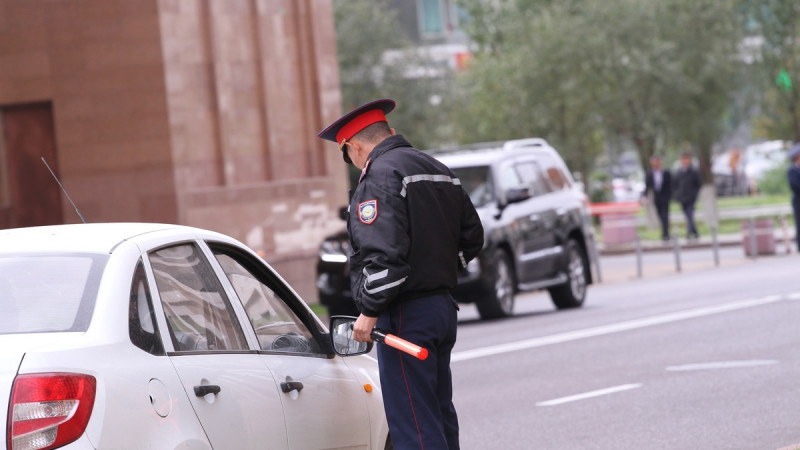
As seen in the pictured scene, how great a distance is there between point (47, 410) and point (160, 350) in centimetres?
61

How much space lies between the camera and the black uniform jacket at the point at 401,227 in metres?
5.90

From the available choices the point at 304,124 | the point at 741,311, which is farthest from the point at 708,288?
the point at 304,124

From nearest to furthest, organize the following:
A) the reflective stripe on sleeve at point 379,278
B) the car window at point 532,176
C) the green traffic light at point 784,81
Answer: the reflective stripe on sleeve at point 379,278
the car window at point 532,176
the green traffic light at point 784,81

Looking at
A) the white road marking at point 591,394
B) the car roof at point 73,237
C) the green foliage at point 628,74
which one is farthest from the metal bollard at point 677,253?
the car roof at point 73,237

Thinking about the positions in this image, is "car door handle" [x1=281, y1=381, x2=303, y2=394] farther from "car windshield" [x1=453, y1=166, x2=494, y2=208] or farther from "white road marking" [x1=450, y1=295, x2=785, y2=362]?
"car windshield" [x1=453, y1=166, x2=494, y2=208]

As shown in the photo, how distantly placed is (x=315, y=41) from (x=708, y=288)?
28.5 ft

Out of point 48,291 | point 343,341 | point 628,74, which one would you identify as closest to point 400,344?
point 343,341

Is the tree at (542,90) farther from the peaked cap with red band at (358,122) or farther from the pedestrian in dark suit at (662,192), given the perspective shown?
the peaked cap with red band at (358,122)

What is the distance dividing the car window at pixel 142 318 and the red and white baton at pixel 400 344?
1163 millimetres

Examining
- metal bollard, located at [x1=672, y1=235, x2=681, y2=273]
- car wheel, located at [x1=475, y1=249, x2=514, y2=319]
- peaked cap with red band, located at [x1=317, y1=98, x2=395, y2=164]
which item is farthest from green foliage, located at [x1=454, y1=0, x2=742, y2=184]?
peaked cap with red band, located at [x1=317, y1=98, x2=395, y2=164]

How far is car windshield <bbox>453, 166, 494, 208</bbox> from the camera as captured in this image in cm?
1842

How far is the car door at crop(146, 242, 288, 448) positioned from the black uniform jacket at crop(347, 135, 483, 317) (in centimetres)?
64

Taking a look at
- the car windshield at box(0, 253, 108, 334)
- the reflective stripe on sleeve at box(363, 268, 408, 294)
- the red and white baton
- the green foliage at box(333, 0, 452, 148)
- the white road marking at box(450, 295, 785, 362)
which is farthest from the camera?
the green foliage at box(333, 0, 452, 148)

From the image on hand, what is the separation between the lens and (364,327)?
598 cm
